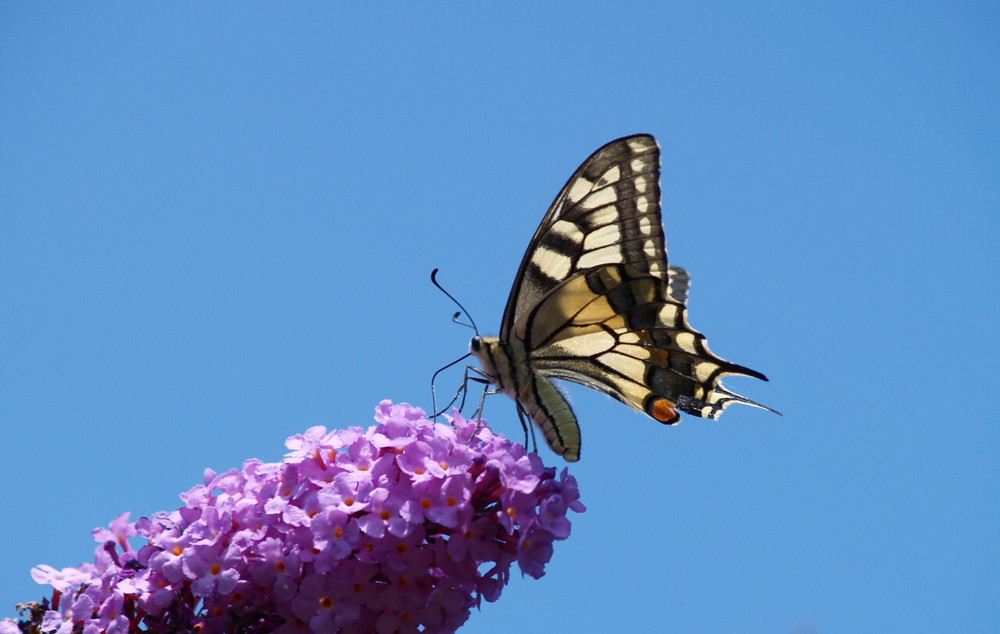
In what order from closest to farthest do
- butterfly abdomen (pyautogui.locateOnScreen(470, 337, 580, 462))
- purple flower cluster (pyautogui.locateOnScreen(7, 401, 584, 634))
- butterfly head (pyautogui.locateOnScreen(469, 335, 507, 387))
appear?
purple flower cluster (pyautogui.locateOnScreen(7, 401, 584, 634)), butterfly abdomen (pyautogui.locateOnScreen(470, 337, 580, 462)), butterfly head (pyautogui.locateOnScreen(469, 335, 507, 387))

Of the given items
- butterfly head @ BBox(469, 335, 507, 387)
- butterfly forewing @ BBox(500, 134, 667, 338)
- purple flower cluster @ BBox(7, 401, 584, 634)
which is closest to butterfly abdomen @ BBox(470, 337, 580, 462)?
butterfly head @ BBox(469, 335, 507, 387)

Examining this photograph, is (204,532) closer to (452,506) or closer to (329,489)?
(329,489)

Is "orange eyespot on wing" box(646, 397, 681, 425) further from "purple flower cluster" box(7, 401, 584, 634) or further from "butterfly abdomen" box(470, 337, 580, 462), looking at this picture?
"purple flower cluster" box(7, 401, 584, 634)

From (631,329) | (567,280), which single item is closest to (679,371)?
(631,329)

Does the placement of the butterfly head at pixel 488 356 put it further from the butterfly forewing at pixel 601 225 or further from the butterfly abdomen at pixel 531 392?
the butterfly forewing at pixel 601 225

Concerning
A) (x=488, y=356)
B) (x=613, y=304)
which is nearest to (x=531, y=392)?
(x=488, y=356)

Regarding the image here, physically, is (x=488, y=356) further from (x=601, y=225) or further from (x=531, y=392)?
(x=601, y=225)

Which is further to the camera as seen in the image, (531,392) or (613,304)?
(613,304)
